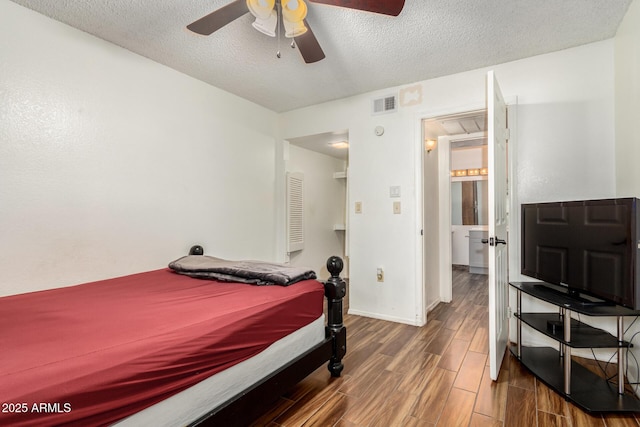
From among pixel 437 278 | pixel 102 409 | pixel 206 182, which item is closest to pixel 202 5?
pixel 206 182

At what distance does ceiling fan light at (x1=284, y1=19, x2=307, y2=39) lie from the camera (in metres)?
1.92

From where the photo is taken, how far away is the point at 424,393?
198 centimetres

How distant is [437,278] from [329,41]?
304 centimetres

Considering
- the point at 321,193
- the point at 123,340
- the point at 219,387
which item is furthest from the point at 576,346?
the point at 321,193

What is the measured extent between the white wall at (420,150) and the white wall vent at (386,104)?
2.7 inches

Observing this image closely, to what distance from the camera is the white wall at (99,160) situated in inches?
80.0

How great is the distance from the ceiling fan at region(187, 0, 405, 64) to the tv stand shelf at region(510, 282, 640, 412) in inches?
79.5

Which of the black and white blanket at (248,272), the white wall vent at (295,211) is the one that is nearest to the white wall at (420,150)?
the white wall vent at (295,211)

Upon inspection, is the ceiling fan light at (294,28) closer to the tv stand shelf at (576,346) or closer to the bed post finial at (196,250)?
the bed post finial at (196,250)

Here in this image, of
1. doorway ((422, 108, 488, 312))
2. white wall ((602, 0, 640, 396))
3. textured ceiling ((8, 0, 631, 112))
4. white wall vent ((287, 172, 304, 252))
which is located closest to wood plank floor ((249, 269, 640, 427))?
white wall ((602, 0, 640, 396))

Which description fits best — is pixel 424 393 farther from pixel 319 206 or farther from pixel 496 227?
pixel 319 206

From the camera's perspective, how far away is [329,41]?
2.45 m

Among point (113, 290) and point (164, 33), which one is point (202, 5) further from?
point (113, 290)

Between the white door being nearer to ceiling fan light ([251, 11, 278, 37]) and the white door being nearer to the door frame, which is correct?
the door frame
